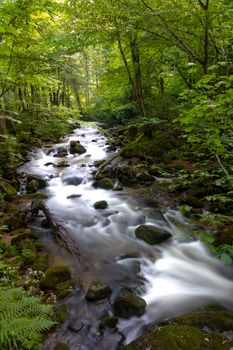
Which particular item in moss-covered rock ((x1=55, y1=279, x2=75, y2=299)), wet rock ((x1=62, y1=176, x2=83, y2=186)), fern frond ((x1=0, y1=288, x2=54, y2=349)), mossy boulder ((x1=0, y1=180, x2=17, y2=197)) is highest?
fern frond ((x1=0, y1=288, x2=54, y2=349))

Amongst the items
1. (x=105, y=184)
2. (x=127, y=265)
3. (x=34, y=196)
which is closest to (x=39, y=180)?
(x=34, y=196)

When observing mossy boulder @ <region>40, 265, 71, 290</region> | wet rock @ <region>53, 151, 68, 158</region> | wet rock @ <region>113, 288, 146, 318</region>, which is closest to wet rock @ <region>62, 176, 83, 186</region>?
wet rock @ <region>53, 151, 68, 158</region>

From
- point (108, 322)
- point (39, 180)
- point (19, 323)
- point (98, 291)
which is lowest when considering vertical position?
point (108, 322)

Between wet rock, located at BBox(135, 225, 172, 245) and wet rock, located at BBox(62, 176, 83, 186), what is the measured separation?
4.20 meters

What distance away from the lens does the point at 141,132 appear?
1242cm

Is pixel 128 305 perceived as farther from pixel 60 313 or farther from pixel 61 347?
pixel 61 347

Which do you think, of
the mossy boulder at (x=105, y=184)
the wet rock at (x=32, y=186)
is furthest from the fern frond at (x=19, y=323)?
the mossy boulder at (x=105, y=184)

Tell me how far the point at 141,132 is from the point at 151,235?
7.08 m

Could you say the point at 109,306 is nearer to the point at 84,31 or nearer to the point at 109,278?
the point at 109,278

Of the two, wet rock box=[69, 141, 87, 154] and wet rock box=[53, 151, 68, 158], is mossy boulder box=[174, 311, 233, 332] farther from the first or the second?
wet rock box=[69, 141, 87, 154]

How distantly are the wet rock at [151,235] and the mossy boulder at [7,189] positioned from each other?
3997mm

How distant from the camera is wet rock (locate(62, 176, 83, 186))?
999 cm

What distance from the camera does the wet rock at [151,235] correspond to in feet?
19.9

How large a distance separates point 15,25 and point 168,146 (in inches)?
281
